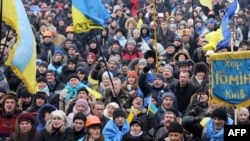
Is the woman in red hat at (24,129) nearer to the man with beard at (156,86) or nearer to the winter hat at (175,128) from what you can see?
the winter hat at (175,128)

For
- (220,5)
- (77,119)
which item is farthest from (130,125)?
(220,5)

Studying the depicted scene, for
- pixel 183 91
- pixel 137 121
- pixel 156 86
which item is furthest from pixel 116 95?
pixel 137 121

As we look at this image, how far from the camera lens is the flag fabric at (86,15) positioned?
1245 cm

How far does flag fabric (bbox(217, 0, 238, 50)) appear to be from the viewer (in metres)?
12.0

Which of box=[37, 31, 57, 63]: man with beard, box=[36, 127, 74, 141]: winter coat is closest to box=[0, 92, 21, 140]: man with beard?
box=[36, 127, 74, 141]: winter coat

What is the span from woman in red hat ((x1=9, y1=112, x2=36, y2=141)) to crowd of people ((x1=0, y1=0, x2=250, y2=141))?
0.04 feet

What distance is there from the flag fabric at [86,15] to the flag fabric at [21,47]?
2.48m

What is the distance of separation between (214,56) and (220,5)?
42.3 ft

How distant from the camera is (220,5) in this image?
2286cm

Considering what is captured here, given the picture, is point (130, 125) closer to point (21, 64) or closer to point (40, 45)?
point (21, 64)

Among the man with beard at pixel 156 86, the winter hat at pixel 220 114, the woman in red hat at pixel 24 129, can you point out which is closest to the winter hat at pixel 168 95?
the man with beard at pixel 156 86

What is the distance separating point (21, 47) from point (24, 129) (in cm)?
114

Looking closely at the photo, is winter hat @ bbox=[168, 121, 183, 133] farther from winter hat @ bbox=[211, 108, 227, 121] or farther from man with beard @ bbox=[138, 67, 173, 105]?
man with beard @ bbox=[138, 67, 173, 105]

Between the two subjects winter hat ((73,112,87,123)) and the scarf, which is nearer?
winter hat ((73,112,87,123))
